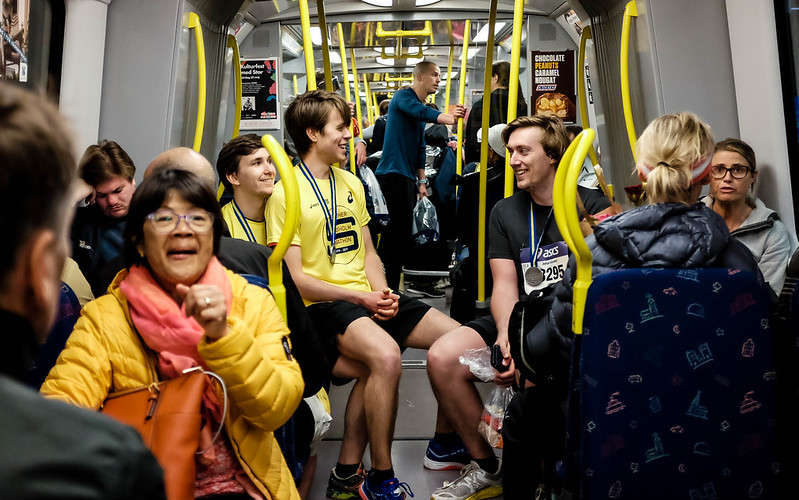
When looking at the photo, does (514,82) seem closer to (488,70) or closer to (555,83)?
(488,70)

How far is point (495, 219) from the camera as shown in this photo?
322cm

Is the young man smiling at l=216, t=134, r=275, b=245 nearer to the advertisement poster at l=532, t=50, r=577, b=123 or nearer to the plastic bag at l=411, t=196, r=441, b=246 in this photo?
the plastic bag at l=411, t=196, r=441, b=246

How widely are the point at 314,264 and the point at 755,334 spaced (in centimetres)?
178

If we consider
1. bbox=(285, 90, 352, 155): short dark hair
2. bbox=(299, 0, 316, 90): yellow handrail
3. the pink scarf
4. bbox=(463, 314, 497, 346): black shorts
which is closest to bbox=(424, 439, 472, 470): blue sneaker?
bbox=(463, 314, 497, 346): black shorts

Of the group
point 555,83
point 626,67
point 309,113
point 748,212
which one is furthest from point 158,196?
point 555,83

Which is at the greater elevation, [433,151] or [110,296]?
[433,151]

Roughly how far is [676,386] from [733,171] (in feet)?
5.72

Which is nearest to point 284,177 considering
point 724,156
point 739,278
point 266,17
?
point 739,278

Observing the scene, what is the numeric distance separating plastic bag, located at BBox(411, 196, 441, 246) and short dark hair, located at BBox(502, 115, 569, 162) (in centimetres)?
285

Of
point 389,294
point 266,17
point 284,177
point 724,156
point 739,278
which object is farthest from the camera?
point 266,17

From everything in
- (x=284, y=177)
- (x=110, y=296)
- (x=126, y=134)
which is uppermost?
(x=126, y=134)

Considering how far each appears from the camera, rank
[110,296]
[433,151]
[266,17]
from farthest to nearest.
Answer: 1. [433,151]
2. [266,17]
3. [110,296]

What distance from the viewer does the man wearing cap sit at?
3027 millimetres

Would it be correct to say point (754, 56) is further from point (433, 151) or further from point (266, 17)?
point (266, 17)
